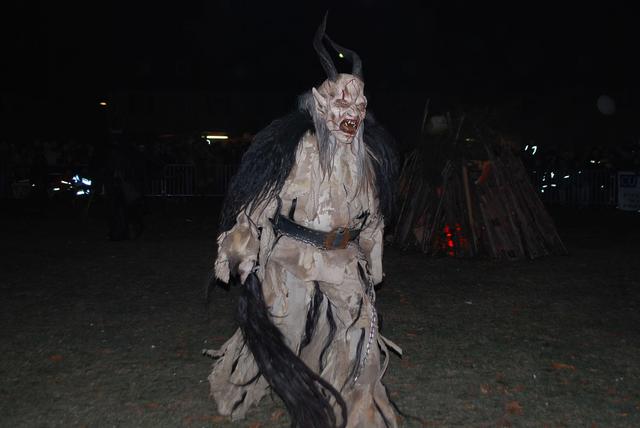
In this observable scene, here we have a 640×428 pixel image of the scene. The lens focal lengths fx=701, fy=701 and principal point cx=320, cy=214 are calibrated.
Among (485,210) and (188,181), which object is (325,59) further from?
(188,181)

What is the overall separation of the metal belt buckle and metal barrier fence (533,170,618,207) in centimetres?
1522

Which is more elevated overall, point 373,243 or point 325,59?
point 325,59

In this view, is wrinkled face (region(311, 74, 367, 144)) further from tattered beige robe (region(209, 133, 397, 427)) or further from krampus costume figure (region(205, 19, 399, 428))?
tattered beige robe (region(209, 133, 397, 427))

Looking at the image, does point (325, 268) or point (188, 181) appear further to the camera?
point (188, 181)

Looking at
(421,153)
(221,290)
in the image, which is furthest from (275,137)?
(421,153)

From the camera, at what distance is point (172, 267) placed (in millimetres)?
9578

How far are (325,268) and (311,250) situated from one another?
0.42ft

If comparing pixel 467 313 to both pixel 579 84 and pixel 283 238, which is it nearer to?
pixel 283 238

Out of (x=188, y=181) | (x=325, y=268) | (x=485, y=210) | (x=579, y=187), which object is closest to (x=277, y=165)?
(x=325, y=268)

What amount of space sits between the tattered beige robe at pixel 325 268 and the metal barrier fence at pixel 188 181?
15863 mm

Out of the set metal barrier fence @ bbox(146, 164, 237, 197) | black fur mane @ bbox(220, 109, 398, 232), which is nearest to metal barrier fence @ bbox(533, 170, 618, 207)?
metal barrier fence @ bbox(146, 164, 237, 197)

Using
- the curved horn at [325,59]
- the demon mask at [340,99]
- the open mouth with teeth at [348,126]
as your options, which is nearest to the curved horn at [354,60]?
the demon mask at [340,99]

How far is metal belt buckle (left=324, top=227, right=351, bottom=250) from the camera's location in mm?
3908

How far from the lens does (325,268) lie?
391cm
